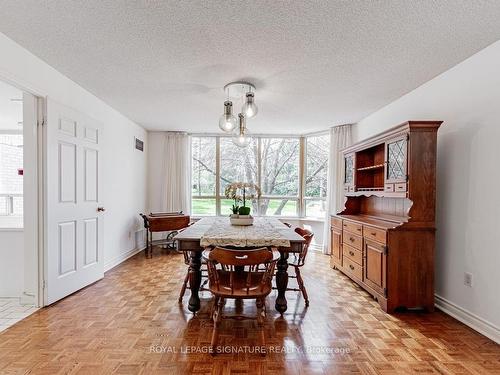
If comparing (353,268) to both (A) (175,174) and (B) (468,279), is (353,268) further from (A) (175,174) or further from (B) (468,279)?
(A) (175,174)

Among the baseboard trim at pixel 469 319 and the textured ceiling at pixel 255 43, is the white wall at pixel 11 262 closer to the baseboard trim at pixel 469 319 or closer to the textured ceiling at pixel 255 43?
the textured ceiling at pixel 255 43

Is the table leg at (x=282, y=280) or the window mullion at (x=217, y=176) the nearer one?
the table leg at (x=282, y=280)

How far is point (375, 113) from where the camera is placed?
427 centimetres

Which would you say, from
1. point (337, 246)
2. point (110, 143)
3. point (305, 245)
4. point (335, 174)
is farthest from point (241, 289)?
point (335, 174)

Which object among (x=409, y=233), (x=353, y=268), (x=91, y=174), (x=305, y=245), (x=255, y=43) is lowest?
(x=353, y=268)

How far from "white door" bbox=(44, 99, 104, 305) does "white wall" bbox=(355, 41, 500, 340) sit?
13.1ft

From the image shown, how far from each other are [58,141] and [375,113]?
13.9 feet

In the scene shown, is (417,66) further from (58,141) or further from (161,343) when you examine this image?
(58,141)

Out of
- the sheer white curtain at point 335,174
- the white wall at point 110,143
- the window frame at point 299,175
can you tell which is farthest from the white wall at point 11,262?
the sheer white curtain at point 335,174

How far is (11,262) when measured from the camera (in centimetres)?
293

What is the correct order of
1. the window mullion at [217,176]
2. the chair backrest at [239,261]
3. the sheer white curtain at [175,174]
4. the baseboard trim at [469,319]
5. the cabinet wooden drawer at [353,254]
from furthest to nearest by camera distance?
the window mullion at [217,176] < the sheer white curtain at [175,174] < the cabinet wooden drawer at [353,254] < the baseboard trim at [469,319] < the chair backrest at [239,261]

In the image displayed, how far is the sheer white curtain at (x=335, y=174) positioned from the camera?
200 inches

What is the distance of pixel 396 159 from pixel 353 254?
131cm

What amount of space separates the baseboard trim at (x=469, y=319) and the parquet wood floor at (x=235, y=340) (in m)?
0.07
